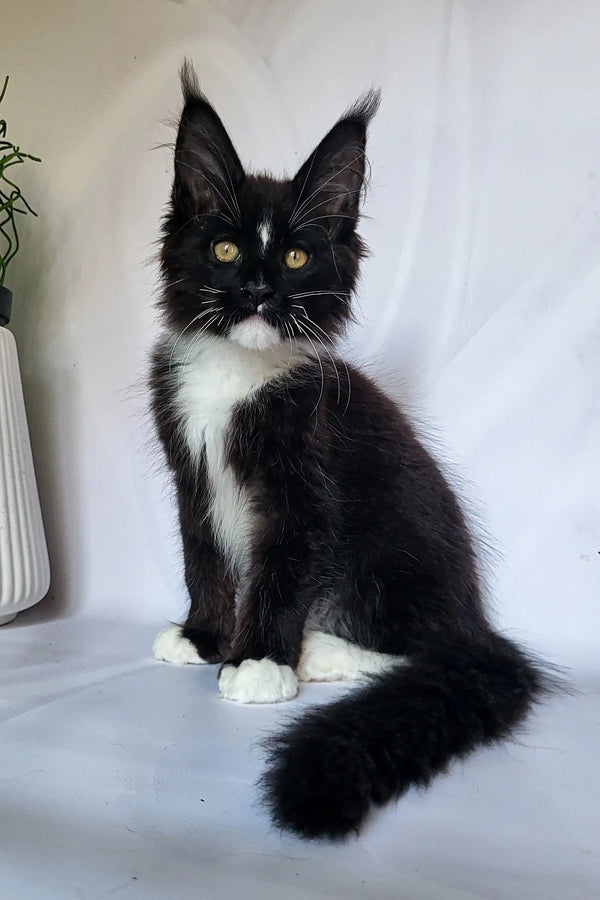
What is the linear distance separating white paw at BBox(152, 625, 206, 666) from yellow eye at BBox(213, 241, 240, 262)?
71cm

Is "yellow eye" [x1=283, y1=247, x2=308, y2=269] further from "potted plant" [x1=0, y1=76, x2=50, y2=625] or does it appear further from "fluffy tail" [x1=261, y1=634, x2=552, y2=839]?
"potted plant" [x1=0, y1=76, x2=50, y2=625]

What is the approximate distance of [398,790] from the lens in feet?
2.96

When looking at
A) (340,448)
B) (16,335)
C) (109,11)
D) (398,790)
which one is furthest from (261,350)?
(109,11)

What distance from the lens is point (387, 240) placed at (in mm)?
1819

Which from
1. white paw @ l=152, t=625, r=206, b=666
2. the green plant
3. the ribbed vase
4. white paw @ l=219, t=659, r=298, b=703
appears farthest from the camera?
the green plant

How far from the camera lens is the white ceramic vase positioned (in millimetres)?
1778

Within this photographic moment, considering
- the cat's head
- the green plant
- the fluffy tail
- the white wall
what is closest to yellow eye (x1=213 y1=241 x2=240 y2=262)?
the cat's head

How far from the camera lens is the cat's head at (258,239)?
50.0 inches

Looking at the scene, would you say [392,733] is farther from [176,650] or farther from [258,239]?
[258,239]

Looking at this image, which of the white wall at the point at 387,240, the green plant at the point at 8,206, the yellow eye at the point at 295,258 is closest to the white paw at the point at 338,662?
the white wall at the point at 387,240

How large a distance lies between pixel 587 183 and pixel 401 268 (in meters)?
0.43

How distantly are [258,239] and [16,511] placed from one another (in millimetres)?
932

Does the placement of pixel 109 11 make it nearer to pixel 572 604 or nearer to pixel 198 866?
pixel 572 604

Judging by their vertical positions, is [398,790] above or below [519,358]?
below
